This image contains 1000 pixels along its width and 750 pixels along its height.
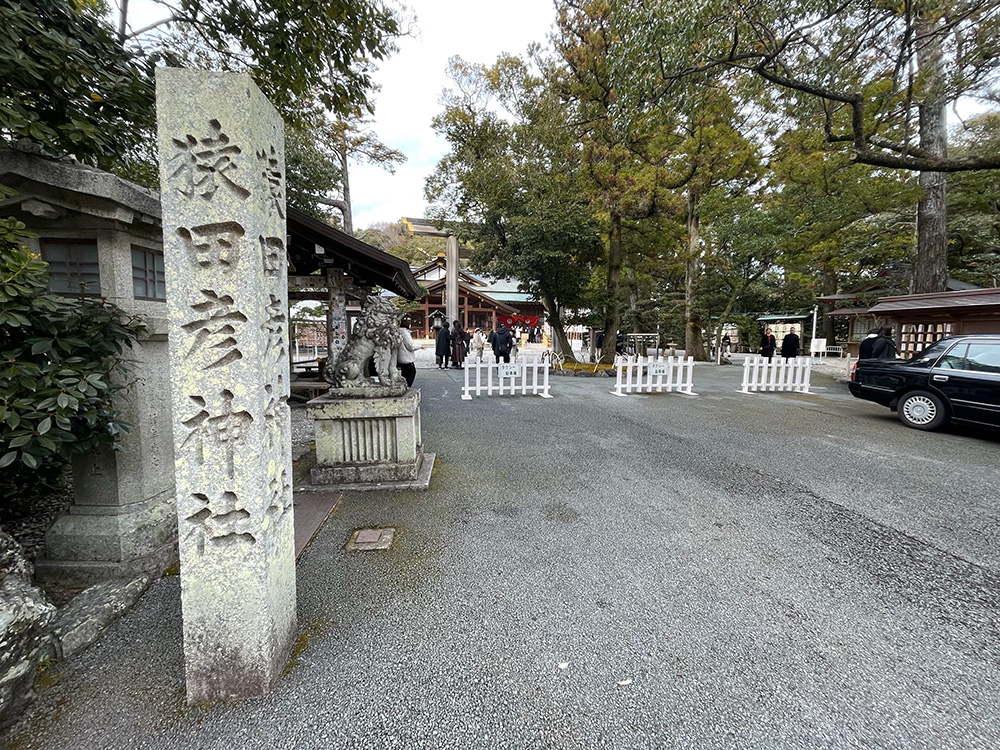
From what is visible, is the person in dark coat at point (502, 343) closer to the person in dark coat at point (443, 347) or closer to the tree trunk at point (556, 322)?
the person in dark coat at point (443, 347)

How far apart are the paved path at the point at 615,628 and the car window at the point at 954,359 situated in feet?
9.86

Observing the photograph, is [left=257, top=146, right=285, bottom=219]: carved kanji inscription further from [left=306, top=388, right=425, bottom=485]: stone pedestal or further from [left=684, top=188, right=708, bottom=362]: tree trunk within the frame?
[left=684, top=188, right=708, bottom=362]: tree trunk

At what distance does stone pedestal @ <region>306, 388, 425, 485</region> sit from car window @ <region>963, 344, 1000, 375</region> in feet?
26.6

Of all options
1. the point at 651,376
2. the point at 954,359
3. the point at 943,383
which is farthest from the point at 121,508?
the point at 954,359

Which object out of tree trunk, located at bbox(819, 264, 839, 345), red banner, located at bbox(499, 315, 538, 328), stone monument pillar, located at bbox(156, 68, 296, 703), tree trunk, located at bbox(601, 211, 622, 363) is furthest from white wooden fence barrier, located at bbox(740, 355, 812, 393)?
red banner, located at bbox(499, 315, 538, 328)

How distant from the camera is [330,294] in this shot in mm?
8008

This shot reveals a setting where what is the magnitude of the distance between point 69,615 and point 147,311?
1.79m

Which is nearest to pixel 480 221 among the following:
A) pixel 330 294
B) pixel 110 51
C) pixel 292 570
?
pixel 330 294

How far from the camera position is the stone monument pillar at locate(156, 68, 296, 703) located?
167 cm

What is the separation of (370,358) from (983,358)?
8614 millimetres

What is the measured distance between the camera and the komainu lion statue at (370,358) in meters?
4.23

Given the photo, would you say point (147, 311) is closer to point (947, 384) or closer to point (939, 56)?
point (947, 384)

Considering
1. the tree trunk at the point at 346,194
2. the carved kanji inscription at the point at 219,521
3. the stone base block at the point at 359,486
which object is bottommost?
the stone base block at the point at 359,486

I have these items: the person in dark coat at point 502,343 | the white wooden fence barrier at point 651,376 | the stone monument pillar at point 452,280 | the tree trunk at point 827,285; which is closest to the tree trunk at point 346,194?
the stone monument pillar at point 452,280
